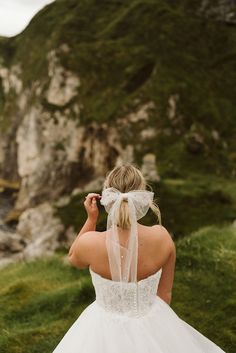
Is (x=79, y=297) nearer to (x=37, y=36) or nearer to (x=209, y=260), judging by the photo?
(x=209, y=260)

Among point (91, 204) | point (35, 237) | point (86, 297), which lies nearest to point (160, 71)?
point (35, 237)

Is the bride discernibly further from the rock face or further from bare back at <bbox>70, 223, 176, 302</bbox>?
the rock face

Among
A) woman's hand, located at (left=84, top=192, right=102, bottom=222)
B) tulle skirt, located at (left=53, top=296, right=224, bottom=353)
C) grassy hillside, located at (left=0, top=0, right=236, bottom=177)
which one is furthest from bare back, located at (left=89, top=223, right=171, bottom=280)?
grassy hillside, located at (left=0, top=0, right=236, bottom=177)

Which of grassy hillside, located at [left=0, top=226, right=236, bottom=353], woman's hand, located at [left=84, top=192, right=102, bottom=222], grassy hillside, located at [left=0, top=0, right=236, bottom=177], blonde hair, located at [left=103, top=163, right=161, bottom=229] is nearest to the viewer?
blonde hair, located at [left=103, top=163, right=161, bottom=229]

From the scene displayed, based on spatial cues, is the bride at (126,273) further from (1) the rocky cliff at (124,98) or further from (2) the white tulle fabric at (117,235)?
(1) the rocky cliff at (124,98)

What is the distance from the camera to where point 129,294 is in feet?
19.7

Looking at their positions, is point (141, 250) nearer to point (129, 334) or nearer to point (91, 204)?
point (91, 204)

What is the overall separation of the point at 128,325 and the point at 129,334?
97mm

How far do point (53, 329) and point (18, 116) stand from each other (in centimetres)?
7255

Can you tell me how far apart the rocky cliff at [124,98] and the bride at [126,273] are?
4101cm


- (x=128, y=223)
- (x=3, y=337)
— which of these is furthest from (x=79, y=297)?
(x=128, y=223)

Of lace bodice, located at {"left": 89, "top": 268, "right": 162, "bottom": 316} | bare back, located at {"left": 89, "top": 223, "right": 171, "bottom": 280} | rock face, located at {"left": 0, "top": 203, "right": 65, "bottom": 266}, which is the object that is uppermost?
bare back, located at {"left": 89, "top": 223, "right": 171, "bottom": 280}

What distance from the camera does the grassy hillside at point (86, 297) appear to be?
9.78 metres

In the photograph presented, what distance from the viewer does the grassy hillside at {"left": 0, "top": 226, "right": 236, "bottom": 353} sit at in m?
9.78
